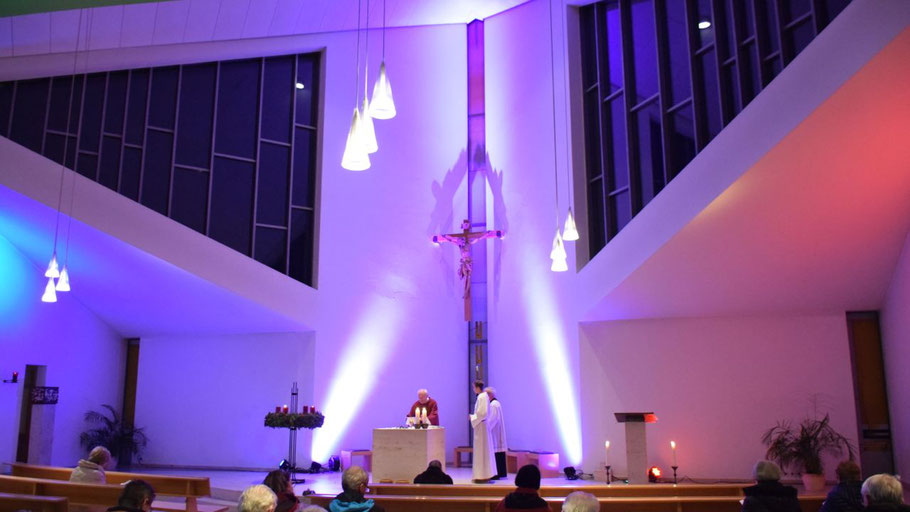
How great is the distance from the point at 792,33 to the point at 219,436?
33.2 ft

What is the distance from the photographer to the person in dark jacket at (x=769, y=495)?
470 centimetres

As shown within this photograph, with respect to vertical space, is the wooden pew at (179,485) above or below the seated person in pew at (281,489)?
below

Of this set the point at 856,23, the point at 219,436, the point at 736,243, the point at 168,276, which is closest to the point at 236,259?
the point at 168,276

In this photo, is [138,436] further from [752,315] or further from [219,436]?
[752,315]

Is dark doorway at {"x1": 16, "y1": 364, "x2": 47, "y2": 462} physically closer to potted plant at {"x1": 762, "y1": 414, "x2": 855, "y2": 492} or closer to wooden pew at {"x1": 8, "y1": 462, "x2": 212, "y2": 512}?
wooden pew at {"x1": 8, "y1": 462, "x2": 212, "y2": 512}

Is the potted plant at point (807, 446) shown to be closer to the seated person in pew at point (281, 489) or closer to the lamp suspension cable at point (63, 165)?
the seated person in pew at point (281, 489)

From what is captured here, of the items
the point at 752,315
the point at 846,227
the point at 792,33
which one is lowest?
the point at 752,315

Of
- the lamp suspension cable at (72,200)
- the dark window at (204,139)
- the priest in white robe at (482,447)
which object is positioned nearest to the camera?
the lamp suspension cable at (72,200)

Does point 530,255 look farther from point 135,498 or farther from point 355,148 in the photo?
point 135,498

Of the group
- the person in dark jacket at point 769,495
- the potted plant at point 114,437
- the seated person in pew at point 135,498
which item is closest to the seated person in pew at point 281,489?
the seated person in pew at point 135,498

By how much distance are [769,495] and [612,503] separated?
4.79ft

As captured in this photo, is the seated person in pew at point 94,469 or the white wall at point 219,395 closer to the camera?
the seated person in pew at point 94,469

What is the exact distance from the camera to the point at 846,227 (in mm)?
8477

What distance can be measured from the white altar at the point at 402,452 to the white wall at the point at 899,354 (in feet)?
18.3
